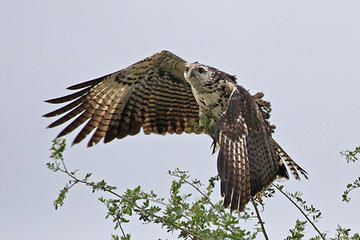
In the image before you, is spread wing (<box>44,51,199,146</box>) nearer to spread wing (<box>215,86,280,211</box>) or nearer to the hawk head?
the hawk head

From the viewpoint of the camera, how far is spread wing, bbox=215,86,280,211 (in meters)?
5.70

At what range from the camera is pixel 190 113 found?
8.40 metres

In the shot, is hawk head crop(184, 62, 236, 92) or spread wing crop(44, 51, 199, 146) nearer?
hawk head crop(184, 62, 236, 92)

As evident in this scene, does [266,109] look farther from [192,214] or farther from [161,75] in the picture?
[192,214]

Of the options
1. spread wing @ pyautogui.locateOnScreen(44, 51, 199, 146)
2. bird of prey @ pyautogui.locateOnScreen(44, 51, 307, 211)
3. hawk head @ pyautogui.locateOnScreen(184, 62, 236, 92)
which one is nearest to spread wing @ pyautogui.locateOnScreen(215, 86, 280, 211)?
bird of prey @ pyautogui.locateOnScreen(44, 51, 307, 211)

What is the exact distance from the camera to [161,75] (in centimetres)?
829

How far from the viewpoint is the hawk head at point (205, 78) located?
7.45 m

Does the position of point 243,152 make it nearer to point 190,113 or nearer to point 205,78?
point 205,78

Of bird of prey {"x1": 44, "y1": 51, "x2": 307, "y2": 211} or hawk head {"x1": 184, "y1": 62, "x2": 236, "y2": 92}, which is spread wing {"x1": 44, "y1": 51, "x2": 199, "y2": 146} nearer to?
bird of prey {"x1": 44, "y1": 51, "x2": 307, "y2": 211}

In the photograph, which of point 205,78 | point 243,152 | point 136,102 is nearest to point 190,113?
point 136,102

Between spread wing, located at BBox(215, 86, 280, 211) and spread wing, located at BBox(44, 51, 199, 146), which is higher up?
spread wing, located at BBox(44, 51, 199, 146)

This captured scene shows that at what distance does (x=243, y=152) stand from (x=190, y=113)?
→ 2396 mm

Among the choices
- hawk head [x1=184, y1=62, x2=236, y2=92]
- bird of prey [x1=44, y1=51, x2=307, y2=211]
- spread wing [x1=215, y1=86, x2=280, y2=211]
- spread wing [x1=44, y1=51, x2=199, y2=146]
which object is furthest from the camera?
spread wing [x1=44, y1=51, x2=199, y2=146]

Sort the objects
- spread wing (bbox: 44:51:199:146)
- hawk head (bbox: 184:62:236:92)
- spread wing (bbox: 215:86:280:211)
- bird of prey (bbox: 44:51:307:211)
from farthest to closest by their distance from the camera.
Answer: spread wing (bbox: 44:51:199:146) → hawk head (bbox: 184:62:236:92) → bird of prey (bbox: 44:51:307:211) → spread wing (bbox: 215:86:280:211)
